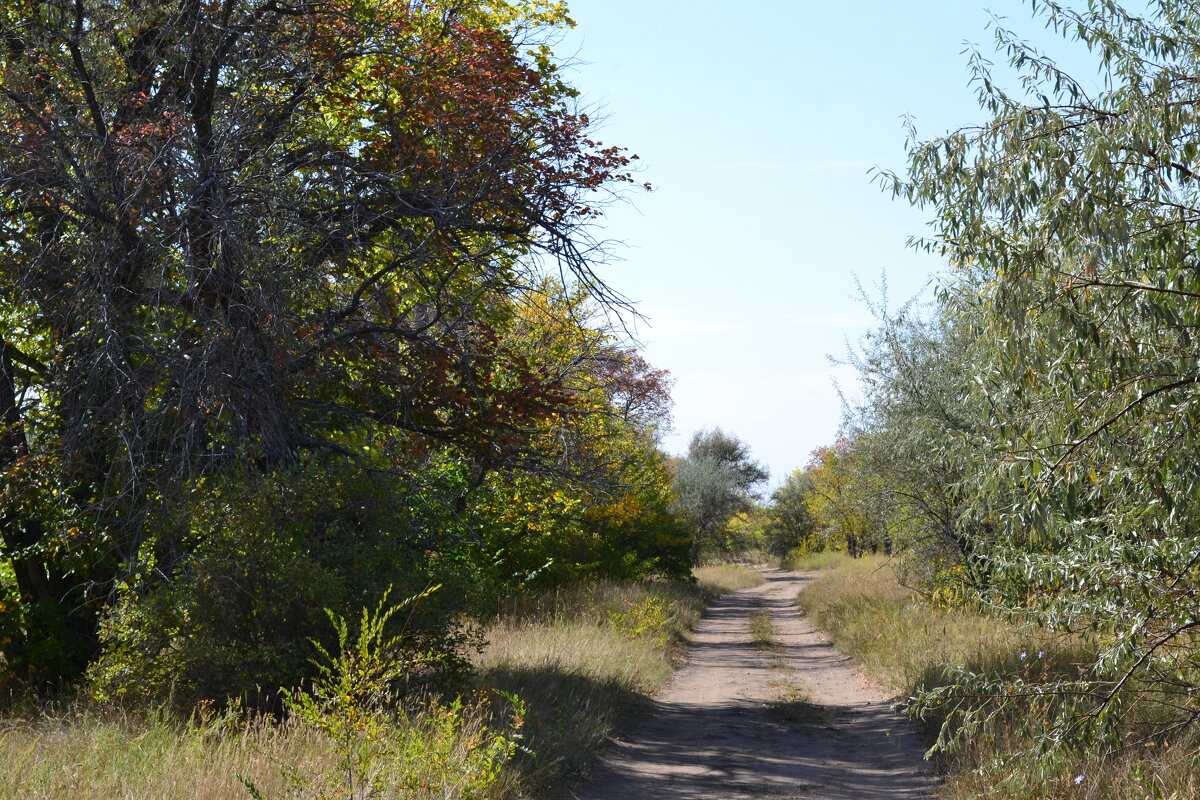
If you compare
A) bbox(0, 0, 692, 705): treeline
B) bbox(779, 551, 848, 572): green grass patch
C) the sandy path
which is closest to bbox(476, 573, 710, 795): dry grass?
the sandy path

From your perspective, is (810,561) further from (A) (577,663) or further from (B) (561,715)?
(B) (561,715)

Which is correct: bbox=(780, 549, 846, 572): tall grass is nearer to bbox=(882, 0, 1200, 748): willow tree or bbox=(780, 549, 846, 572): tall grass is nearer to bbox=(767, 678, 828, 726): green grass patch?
bbox=(767, 678, 828, 726): green grass patch

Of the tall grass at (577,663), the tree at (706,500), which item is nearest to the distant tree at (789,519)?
the tree at (706,500)

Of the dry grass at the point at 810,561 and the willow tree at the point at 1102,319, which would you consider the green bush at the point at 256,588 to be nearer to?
the willow tree at the point at 1102,319

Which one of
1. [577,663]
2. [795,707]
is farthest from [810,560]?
[577,663]

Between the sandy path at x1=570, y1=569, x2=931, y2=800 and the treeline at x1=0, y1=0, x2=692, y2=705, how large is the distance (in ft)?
7.03

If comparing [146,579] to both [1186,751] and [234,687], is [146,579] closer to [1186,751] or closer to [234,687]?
[234,687]

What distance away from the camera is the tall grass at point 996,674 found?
6.59m

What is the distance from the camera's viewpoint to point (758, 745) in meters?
10.0

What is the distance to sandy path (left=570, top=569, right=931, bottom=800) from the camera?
26.9 feet

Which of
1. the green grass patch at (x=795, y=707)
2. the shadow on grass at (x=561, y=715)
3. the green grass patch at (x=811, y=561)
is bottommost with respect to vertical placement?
the green grass patch at (x=811, y=561)

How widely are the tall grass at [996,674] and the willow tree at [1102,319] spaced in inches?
12.7

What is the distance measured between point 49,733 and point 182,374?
3.09 meters

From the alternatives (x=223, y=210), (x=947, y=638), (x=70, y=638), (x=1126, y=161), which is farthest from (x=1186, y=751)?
(x=70, y=638)
